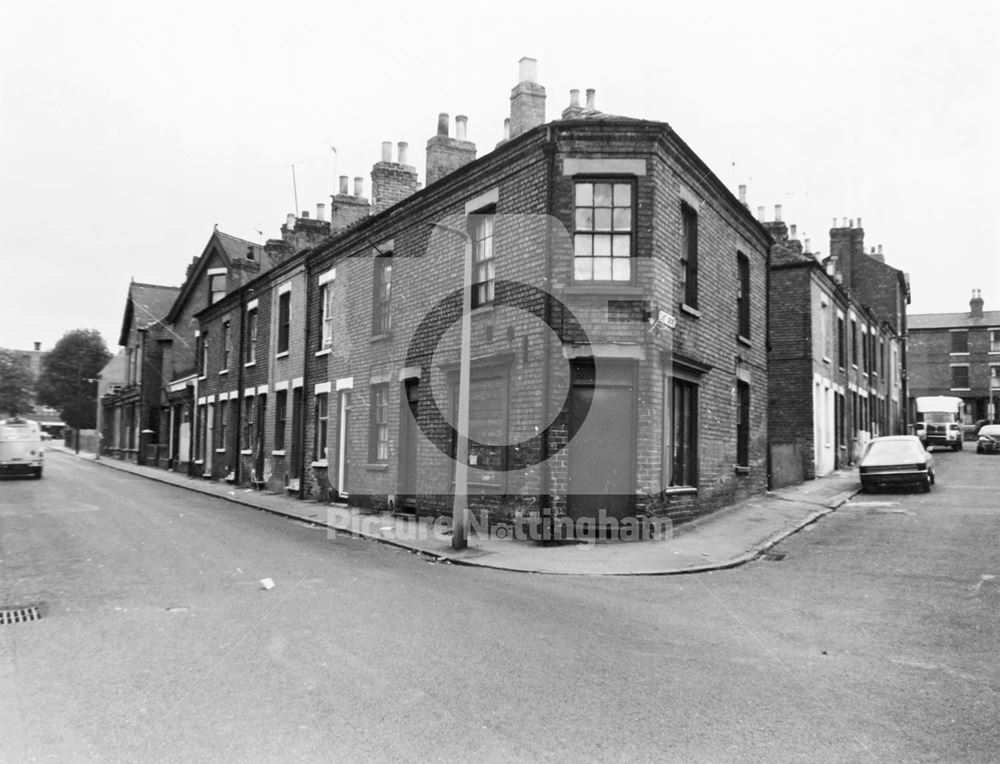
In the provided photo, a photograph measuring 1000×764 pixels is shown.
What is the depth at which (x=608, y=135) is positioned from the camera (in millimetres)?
13148

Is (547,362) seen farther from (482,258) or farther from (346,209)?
(346,209)

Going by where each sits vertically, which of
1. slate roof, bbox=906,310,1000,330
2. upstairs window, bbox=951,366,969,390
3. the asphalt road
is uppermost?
slate roof, bbox=906,310,1000,330

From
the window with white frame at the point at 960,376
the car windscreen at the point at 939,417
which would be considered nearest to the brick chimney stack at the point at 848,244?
the car windscreen at the point at 939,417

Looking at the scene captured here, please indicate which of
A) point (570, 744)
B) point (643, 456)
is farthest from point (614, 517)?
point (570, 744)

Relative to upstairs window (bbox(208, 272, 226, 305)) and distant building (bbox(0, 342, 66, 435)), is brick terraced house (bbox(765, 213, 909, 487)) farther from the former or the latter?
distant building (bbox(0, 342, 66, 435))

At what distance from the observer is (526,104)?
14656 mm

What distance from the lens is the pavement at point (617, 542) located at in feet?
35.2

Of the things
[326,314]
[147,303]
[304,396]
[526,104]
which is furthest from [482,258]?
[147,303]

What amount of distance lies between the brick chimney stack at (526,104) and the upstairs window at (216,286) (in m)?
22.3

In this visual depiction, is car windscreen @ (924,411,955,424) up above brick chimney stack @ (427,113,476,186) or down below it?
below

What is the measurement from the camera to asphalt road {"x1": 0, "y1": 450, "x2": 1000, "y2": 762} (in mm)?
4418

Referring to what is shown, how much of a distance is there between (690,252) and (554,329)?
373 cm

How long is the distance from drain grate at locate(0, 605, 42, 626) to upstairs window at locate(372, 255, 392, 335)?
11.1 meters

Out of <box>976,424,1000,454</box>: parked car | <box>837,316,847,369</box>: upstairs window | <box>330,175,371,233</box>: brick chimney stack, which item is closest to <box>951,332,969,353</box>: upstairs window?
<box>976,424,1000,454</box>: parked car
